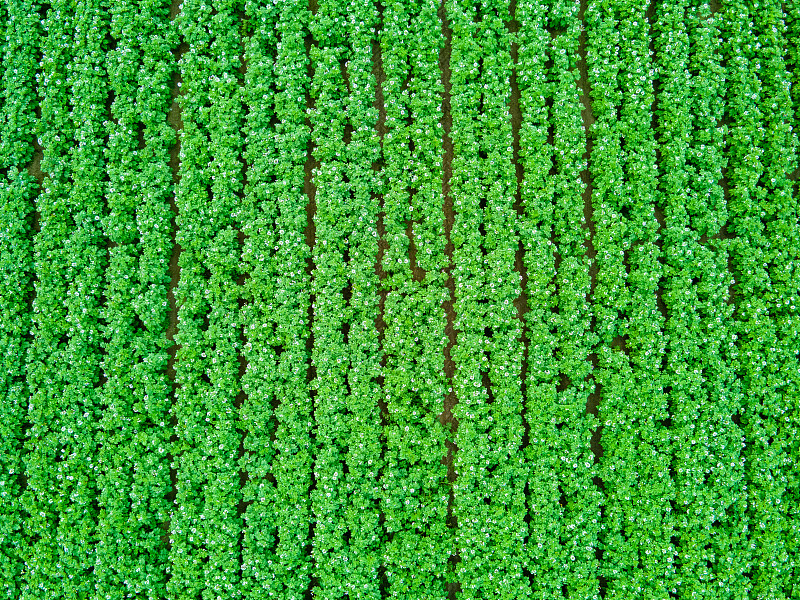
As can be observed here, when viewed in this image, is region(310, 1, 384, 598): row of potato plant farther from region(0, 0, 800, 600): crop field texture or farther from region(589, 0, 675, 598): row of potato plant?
region(589, 0, 675, 598): row of potato plant

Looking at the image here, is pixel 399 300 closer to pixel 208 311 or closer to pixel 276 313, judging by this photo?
pixel 276 313

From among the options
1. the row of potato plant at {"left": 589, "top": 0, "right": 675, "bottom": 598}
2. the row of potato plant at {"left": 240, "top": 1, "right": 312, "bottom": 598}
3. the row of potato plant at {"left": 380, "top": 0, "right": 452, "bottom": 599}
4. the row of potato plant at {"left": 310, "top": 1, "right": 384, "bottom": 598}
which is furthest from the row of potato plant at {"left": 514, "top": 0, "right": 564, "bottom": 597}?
the row of potato plant at {"left": 240, "top": 1, "right": 312, "bottom": 598}

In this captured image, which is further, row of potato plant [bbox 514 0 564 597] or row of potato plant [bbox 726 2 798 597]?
row of potato plant [bbox 726 2 798 597]

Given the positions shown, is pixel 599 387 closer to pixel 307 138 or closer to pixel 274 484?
pixel 274 484

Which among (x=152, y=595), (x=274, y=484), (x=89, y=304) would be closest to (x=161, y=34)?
(x=89, y=304)

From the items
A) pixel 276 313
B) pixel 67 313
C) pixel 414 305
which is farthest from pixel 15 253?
pixel 414 305

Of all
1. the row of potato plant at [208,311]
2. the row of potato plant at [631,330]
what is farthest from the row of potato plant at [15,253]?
the row of potato plant at [631,330]
